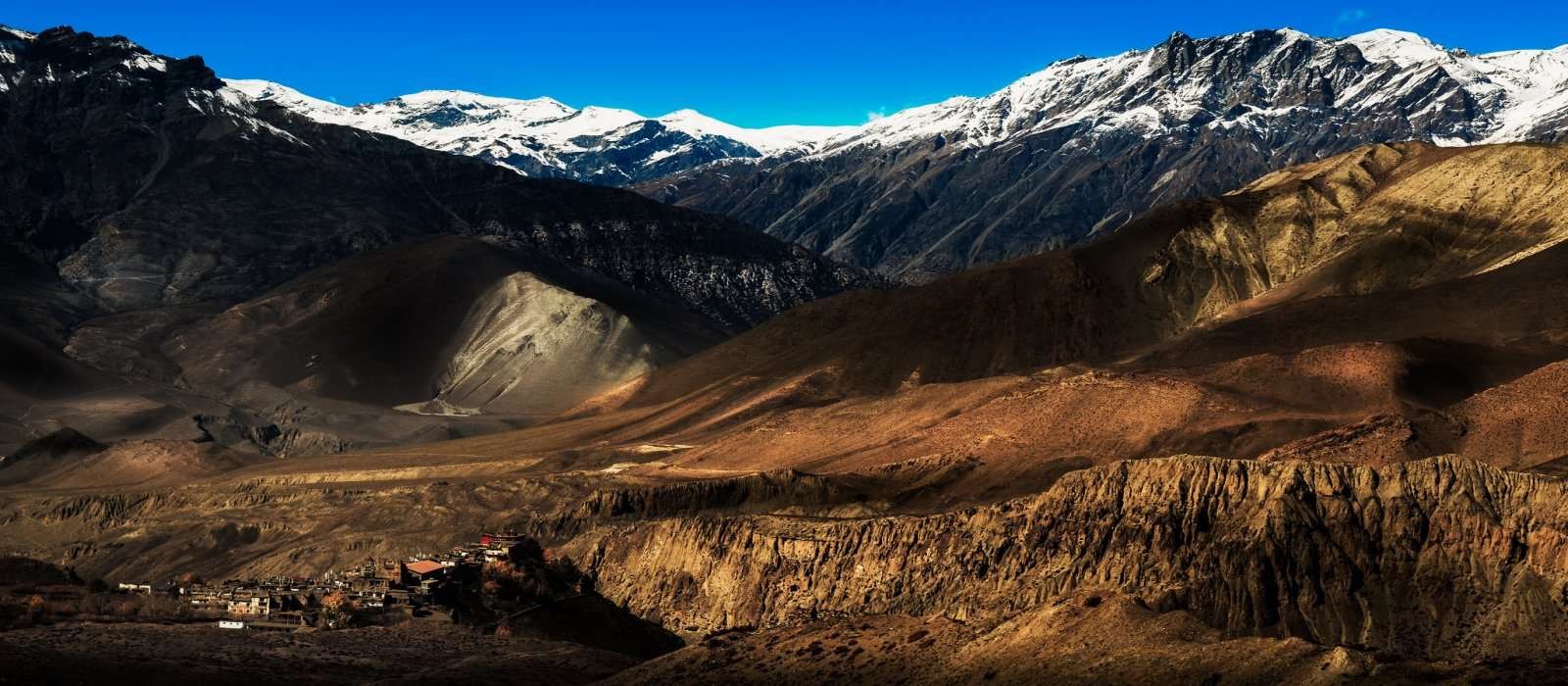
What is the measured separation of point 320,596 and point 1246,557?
47.4 metres

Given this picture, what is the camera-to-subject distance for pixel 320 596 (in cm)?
11506

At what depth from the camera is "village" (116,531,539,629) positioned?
107 meters

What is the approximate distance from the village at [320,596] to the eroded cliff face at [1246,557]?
15659 mm

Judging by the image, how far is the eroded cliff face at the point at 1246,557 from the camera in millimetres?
101812

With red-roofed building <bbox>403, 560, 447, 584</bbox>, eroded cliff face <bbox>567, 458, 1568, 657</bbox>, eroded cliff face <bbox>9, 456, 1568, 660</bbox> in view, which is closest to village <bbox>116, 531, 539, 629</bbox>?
red-roofed building <bbox>403, 560, 447, 584</bbox>

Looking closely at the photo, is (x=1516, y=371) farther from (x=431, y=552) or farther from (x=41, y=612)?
(x=41, y=612)

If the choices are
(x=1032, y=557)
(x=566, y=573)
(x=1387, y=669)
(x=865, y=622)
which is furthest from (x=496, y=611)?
(x=1387, y=669)

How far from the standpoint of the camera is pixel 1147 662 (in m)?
69.2

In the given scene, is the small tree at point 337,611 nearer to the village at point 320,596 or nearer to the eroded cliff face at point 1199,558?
the village at point 320,596

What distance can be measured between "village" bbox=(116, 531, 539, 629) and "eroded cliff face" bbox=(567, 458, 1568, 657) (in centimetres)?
1566

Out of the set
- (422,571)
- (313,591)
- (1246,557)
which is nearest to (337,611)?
(313,591)

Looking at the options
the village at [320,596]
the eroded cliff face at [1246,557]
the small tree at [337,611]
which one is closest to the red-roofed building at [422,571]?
the village at [320,596]

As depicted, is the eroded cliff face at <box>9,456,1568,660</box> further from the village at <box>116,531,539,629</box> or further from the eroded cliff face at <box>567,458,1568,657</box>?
the village at <box>116,531,539,629</box>

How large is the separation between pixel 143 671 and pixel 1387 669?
4686 centimetres
